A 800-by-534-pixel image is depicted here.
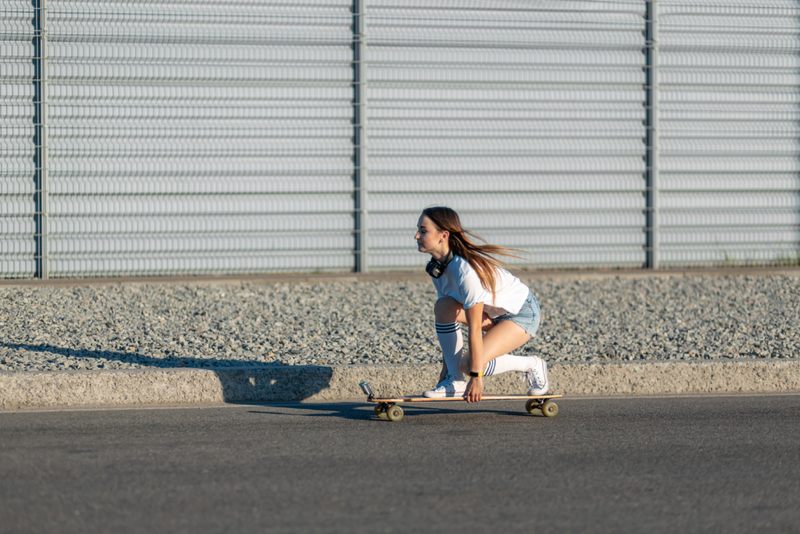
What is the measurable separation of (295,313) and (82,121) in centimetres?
396

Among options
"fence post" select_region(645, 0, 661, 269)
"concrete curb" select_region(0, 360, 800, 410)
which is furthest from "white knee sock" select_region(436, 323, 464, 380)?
"fence post" select_region(645, 0, 661, 269)

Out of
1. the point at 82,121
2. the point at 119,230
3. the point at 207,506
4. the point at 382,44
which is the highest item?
the point at 382,44

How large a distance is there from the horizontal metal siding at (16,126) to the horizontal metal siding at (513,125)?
4137 millimetres

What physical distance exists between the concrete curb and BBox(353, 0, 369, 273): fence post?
17.2 feet


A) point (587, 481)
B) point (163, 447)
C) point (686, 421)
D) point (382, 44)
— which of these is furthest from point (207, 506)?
point (382, 44)

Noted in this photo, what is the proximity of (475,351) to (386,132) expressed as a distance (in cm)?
665

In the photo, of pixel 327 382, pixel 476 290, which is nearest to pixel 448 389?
pixel 476 290

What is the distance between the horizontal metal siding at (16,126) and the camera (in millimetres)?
10984

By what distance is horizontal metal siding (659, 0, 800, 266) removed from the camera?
12352 millimetres

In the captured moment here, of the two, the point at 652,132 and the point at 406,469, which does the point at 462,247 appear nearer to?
the point at 406,469

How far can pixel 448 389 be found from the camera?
Result: 222 inches

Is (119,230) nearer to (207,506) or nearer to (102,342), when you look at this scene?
(102,342)

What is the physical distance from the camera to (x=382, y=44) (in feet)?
38.3

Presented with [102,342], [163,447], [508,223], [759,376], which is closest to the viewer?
[163,447]
